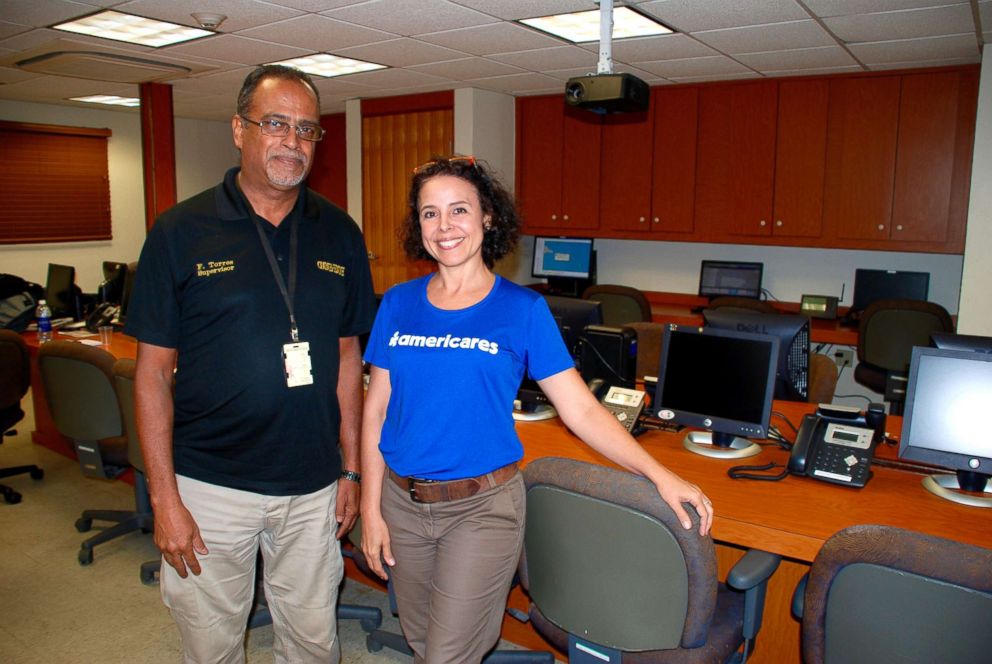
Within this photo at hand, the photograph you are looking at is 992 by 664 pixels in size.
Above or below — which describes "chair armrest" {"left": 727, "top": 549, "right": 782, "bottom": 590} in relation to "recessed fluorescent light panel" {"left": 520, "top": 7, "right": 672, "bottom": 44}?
below

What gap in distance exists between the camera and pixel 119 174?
8.20 meters

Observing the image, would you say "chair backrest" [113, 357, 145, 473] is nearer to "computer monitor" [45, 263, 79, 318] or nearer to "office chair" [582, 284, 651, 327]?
"computer monitor" [45, 263, 79, 318]

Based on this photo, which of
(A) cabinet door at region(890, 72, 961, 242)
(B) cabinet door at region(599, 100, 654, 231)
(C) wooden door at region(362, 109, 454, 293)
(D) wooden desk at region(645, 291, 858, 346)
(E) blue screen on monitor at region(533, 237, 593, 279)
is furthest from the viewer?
(E) blue screen on monitor at region(533, 237, 593, 279)

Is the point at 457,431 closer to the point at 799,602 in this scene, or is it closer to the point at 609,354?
the point at 799,602

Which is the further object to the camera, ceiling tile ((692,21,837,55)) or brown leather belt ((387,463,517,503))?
ceiling tile ((692,21,837,55))

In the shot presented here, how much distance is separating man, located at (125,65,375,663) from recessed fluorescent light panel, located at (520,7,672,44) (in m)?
2.34

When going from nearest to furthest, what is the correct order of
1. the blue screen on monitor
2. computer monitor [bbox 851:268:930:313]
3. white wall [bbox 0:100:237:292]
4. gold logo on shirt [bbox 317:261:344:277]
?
gold logo on shirt [bbox 317:261:344:277], computer monitor [bbox 851:268:930:313], the blue screen on monitor, white wall [bbox 0:100:237:292]

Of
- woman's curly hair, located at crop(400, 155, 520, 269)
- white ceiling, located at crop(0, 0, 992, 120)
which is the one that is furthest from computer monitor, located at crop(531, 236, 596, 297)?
woman's curly hair, located at crop(400, 155, 520, 269)

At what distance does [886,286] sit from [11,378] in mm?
5617

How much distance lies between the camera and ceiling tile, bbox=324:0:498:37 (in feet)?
11.6

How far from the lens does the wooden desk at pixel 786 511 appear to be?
193 cm

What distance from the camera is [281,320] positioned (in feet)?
5.94

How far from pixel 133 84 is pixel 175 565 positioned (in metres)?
5.48

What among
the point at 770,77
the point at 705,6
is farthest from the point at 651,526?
the point at 770,77
